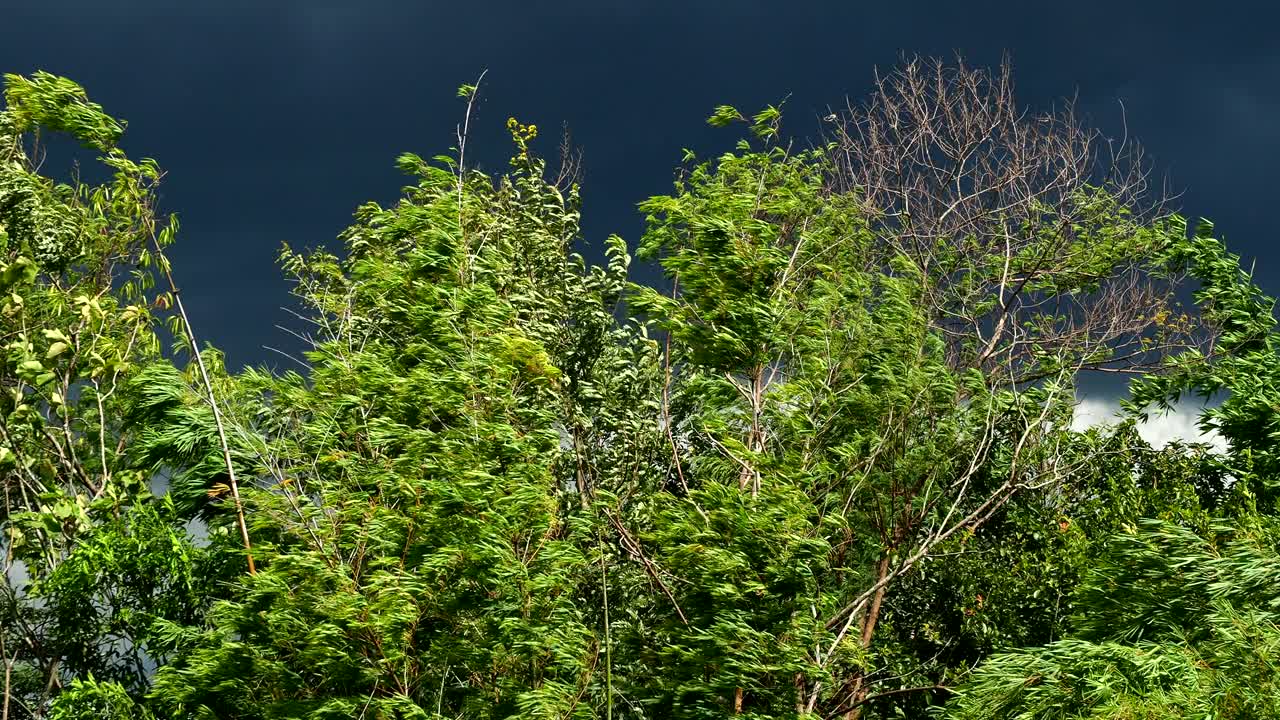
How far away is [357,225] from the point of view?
697 inches

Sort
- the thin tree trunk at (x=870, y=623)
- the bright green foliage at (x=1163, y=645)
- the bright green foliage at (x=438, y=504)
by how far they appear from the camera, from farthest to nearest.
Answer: the thin tree trunk at (x=870, y=623) → the bright green foliage at (x=438, y=504) → the bright green foliage at (x=1163, y=645)

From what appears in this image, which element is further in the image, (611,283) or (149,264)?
(149,264)

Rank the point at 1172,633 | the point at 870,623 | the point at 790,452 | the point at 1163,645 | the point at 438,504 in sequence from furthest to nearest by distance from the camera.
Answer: the point at 870,623 → the point at 790,452 → the point at 438,504 → the point at 1172,633 → the point at 1163,645

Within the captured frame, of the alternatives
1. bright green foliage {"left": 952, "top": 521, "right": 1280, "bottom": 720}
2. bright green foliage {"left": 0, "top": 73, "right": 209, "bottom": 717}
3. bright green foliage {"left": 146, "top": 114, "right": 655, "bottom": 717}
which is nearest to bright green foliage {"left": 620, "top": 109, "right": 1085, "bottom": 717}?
bright green foliage {"left": 146, "top": 114, "right": 655, "bottom": 717}

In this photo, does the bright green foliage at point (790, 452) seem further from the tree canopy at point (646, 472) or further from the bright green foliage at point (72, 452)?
the bright green foliage at point (72, 452)

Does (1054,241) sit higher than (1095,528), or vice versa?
(1054,241)

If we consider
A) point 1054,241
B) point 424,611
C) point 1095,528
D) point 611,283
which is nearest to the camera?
point 424,611

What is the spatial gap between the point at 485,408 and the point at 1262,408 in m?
8.85

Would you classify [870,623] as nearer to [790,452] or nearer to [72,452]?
[790,452]

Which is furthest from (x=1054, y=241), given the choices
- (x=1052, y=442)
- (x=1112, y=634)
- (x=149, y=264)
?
(x=149, y=264)

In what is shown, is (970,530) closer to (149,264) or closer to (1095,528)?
(1095,528)

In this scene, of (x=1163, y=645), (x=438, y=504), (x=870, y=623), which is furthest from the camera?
(x=870, y=623)

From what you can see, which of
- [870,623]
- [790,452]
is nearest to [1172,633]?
[790,452]

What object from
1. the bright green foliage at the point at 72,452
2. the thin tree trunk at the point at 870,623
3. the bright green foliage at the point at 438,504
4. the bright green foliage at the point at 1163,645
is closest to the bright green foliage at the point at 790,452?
the thin tree trunk at the point at 870,623
